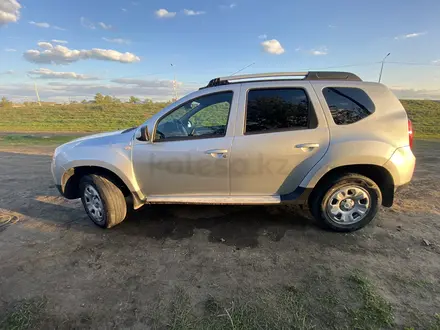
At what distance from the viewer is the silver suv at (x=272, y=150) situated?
2984mm

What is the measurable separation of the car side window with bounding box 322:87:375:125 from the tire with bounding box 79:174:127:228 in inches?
116

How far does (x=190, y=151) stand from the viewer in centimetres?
311

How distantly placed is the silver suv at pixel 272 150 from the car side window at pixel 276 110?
0.01 metres

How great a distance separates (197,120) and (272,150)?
1116mm

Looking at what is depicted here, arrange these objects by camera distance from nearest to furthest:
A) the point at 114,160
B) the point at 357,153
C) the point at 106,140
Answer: the point at 357,153 → the point at 114,160 → the point at 106,140

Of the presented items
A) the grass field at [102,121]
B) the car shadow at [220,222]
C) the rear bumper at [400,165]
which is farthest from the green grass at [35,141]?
the rear bumper at [400,165]

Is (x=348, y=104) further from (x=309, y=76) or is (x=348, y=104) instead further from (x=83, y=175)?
(x=83, y=175)

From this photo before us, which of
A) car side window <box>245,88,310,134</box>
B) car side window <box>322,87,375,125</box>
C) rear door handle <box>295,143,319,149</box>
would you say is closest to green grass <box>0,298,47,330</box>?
car side window <box>245,88,310,134</box>

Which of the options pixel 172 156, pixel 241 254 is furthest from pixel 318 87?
pixel 241 254

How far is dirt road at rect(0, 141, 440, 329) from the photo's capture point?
2051 millimetres

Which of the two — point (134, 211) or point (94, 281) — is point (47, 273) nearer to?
point (94, 281)

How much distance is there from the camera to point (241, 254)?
288 centimetres

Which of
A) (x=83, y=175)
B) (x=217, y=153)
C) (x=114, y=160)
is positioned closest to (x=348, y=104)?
(x=217, y=153)

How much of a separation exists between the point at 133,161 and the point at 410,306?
318cm
